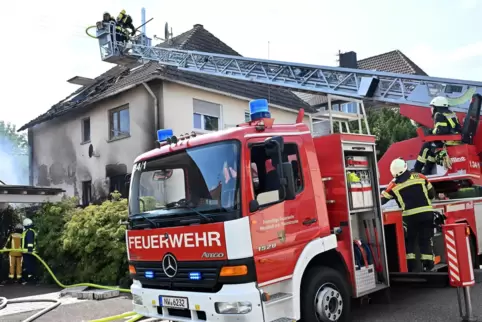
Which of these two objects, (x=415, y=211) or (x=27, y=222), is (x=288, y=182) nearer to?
(x=415, y=211)

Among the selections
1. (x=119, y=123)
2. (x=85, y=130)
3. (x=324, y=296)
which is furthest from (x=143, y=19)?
(x=324, y=296)

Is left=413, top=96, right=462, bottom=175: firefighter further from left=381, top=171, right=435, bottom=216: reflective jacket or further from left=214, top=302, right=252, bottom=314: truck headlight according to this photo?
left=214, top=302, right=252, bottom=314: truck headlight

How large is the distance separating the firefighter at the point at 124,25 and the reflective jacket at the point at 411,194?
1070 centimetres

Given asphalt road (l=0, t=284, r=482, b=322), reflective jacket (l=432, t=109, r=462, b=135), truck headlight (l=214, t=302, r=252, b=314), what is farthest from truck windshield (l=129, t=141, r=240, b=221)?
reflective jacket (l=432, t=109, r=462, b=135)

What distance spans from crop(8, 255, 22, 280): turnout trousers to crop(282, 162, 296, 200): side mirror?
365 inches

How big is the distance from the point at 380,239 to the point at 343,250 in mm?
801

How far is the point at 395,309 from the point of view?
6191 mm

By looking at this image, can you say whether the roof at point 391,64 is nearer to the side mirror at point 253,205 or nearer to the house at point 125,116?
the house at point 125,116

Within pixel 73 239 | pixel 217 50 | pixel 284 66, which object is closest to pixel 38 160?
pixel 217 50

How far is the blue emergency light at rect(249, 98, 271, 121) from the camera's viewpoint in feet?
16.6

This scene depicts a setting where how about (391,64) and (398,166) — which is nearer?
(398,166)

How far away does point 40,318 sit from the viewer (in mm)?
6980

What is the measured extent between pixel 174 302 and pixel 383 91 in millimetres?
5251

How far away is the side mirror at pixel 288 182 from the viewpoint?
4.47 m
